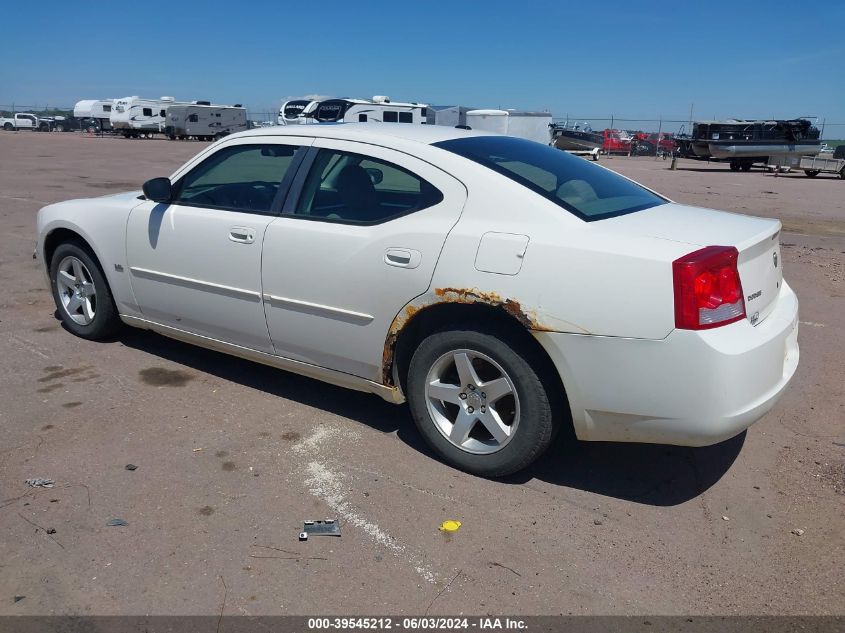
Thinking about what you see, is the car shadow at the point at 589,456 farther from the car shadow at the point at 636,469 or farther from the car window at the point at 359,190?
the car window at the point at 359,190

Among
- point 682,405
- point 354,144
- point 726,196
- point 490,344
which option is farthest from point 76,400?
point 726,196

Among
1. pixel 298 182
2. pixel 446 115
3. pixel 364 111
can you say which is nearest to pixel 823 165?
pixel 446 115

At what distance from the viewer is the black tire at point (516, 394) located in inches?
128

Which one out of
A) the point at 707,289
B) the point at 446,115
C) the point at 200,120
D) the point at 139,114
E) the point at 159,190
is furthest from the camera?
the point at 139,114

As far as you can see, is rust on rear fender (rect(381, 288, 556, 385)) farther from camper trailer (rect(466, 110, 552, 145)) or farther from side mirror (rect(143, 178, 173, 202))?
camper trailer (rect(466, 110, 552, 145))

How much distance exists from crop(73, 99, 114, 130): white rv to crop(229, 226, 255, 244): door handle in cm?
5990

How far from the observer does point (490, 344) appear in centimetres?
332

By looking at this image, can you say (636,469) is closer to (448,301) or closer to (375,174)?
(448,301)

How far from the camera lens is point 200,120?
47.0m

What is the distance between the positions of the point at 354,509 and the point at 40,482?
150 centimetres

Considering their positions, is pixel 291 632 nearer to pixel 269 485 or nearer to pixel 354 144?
pixel 269 485

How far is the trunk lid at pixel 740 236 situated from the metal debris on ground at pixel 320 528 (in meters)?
1.78

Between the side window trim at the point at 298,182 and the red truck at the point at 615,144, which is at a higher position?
the side window trim at the point at 298,182

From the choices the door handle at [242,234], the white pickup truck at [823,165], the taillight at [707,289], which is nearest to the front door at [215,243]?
the door handle at [242,234]
